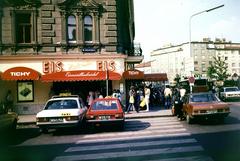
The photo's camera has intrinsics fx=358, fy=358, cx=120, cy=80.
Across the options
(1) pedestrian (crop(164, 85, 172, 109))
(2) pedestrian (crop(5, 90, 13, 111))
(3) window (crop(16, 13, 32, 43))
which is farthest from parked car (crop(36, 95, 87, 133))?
(1) pedestrian (crop(164, 85, 172, 109))

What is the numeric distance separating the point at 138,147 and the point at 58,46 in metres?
15.3

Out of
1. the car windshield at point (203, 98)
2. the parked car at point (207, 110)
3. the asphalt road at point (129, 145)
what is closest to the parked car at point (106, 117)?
the asphalt road at point (129, 145)

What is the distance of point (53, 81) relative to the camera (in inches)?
918

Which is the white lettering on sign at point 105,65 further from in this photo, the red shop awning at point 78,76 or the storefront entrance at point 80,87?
the storefront entrance at point 80,87

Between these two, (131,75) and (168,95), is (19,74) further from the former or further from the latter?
(168,95)

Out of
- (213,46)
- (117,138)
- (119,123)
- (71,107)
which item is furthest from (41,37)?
(213,46)

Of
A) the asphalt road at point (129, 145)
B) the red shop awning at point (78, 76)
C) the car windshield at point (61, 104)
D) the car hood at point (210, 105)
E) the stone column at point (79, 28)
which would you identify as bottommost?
the asphalt road at point (129, 145)

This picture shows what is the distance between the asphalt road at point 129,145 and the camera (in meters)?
9.02

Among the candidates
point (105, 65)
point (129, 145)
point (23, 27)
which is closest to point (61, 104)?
point (129, 145)

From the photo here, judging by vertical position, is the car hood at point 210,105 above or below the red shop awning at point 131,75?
below

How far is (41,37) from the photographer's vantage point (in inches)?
940

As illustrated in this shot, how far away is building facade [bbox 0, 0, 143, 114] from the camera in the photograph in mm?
23734

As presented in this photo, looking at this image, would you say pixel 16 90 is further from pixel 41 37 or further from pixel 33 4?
pixel 33 4

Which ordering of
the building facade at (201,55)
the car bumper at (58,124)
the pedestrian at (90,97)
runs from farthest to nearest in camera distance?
1. the building facade at (201,55)
2. the pedestrian at (90,97)
3. the car bumper at (58,124)
